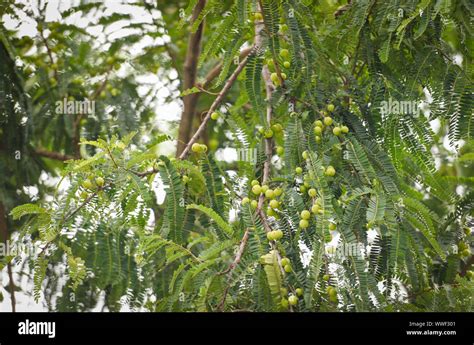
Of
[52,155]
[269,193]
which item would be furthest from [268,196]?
[52,155]

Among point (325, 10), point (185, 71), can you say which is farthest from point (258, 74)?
point (185, 71)

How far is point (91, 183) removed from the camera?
86.7 inches

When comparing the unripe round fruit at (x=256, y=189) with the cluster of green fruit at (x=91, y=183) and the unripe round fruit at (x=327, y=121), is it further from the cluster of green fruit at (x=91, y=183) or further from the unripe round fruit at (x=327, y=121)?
the cluster of green fruit at (x=91, y=183)

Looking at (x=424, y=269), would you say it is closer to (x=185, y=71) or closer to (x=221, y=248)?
(x=221, y=248)

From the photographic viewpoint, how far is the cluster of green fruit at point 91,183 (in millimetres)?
2176

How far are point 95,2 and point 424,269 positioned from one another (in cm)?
208

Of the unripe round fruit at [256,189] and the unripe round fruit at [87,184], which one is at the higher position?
the unripe round fruit at [87,184]

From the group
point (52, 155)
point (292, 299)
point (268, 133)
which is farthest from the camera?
point (52, 155)

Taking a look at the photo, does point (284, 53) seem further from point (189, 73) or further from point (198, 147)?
point (189, 73)

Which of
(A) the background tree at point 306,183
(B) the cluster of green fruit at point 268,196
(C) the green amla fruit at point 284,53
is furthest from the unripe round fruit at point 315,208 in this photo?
(C) the green amla fruit at point 284,53

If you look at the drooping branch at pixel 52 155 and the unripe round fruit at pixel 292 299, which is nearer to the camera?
the unripe round fruit at pixel 292 299

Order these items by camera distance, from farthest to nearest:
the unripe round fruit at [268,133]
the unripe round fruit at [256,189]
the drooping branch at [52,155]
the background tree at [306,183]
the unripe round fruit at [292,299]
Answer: the drooping branch at [52,155] → the unripe round fruit at [268,133] → the unripe round fruit at [256,189] → the background tree at [306,183] → the unripe round fruit at [292,299]

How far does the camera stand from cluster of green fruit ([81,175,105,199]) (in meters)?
2.18
